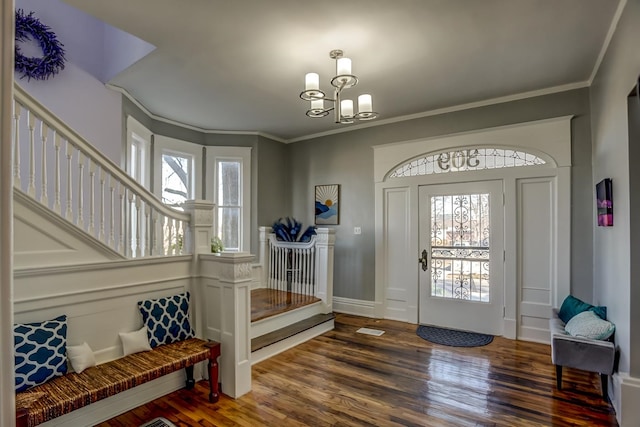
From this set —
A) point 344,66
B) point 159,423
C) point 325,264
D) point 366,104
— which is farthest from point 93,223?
point 325,264

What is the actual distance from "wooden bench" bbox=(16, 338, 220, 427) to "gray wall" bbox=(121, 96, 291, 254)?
3.00 m

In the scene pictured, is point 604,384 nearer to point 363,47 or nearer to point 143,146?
point 363,47

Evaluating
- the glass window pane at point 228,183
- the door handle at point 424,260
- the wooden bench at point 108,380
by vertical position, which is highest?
the glass window pane at point 228,183

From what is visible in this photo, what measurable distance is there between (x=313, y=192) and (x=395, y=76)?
2.65 metres

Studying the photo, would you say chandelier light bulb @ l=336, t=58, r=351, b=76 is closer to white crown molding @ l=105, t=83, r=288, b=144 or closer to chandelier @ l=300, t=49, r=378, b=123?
chandelier @ l=300, t=49, r=378, b=123

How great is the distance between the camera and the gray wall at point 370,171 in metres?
3.83

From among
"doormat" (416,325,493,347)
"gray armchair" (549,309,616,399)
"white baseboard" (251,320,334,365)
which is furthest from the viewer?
"doormat" (416,325,493,347)

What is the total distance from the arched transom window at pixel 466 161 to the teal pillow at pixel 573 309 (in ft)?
5.17

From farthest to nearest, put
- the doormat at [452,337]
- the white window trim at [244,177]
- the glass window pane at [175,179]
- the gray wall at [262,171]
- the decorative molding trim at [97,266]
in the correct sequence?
the white window trim at [244,177], the gray wall at [262,171], the glass window pane at [175,179], the doormat at [452,337], the decorative molding trim at [97,266]

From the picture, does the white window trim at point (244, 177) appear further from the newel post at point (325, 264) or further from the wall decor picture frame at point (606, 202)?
the wall decor picture frame at point (606, 202)

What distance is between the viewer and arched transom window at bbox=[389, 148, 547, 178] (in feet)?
13.9

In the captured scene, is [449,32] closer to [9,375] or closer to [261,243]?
[9,375]

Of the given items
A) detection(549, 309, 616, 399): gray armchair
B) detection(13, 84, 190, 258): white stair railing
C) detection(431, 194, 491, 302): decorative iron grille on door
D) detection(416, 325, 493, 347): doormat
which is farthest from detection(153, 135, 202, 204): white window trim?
detection(549, 309, 616, 399): gray armchair

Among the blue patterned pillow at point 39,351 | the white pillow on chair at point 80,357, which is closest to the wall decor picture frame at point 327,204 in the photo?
the white pillow on chair at point 80,357
